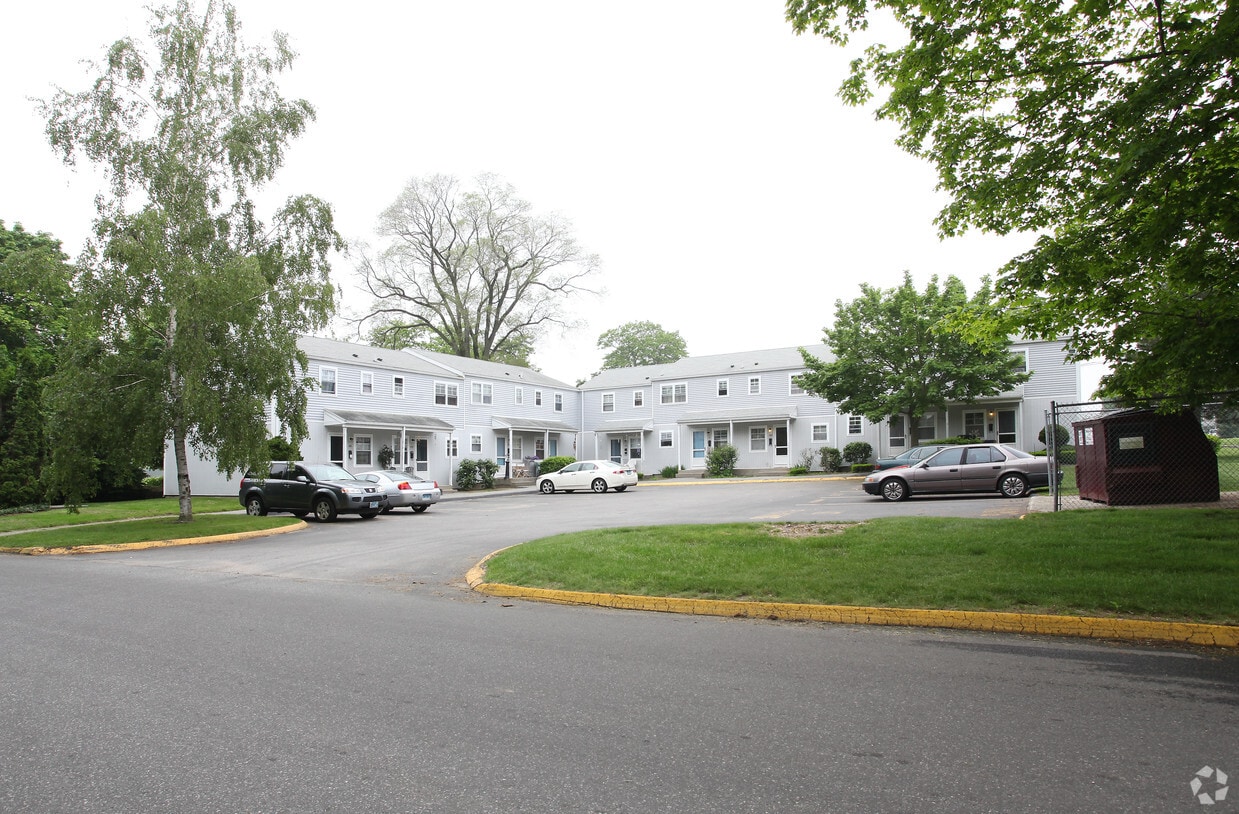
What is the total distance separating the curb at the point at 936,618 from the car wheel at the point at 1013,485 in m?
12.4

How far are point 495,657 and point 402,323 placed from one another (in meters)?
55.2

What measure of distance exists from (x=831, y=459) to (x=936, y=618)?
97.3ft

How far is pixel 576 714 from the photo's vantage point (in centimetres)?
429

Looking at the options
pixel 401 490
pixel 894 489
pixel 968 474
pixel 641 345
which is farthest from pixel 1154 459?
pixel 641 345

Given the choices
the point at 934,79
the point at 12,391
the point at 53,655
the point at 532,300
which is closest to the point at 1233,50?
the point at 934,79

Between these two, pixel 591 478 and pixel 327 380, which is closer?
pixel 591 478

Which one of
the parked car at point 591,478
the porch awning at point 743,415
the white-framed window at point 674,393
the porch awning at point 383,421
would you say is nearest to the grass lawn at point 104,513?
the porch awning at point 383,421

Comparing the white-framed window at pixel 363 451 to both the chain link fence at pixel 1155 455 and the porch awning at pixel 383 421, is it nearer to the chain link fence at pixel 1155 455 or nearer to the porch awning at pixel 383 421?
the porch awning at pixel 383 421

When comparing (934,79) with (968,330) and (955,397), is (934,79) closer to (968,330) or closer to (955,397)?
(968,330)

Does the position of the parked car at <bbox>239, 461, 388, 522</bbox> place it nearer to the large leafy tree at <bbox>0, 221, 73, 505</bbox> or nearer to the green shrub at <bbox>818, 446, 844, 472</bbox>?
the large leafy tree at <bbox>0, 221, 73, 505</bbox>

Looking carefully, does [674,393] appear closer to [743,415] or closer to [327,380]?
[743,415]

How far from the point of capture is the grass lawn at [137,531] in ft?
47.8

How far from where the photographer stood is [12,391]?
27.2m

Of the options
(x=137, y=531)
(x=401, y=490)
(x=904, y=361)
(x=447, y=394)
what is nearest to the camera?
(x=137, y=531)
